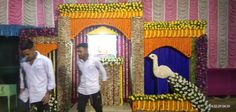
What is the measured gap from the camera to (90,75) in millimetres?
6172

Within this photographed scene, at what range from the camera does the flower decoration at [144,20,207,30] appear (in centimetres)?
862

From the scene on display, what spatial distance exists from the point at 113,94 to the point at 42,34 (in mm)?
2318

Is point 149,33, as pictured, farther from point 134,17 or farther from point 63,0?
point 63,0

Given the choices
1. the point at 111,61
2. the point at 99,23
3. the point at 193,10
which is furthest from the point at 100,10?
the point at 193,10

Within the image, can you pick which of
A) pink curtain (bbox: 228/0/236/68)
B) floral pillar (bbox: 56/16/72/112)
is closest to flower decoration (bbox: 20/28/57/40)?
floral pillar (bbox: 56/16/72/112)

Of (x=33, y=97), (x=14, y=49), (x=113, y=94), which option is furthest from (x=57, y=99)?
(x=33, y=97)

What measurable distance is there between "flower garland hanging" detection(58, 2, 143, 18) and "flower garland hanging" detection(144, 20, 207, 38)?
51 centimetres

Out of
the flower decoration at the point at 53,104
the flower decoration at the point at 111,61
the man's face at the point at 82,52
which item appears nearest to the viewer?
the man's face at the point at 82,52

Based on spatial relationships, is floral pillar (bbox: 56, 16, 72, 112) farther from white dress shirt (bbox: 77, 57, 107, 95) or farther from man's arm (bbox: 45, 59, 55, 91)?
man's arm (bbox: 45, 59, 55, 91)

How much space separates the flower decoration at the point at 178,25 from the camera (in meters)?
8.62

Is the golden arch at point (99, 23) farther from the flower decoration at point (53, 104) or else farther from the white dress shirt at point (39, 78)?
the white dress shirt at point (39, 78)

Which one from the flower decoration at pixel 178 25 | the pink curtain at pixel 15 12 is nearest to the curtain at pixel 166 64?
the flower decoration at pixel 178 25

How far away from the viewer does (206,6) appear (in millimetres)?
10836

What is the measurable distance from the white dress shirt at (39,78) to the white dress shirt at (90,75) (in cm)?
135
